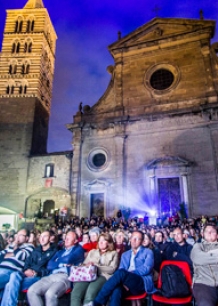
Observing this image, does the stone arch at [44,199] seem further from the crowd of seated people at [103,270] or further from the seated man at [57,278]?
the seated man at [57,278]

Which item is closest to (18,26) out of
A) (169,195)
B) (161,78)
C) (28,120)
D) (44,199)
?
(28,120)

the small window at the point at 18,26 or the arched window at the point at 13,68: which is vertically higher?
the small window at the point at 18,26

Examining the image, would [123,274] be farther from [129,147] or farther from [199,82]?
[199,82]

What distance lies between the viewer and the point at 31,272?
446 centimetres

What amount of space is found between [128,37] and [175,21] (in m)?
3.93

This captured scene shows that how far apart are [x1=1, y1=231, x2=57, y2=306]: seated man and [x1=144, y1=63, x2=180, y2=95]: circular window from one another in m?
15.8

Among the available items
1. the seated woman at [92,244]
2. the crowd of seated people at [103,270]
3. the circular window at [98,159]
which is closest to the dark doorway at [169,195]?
the circular window at [98,159]

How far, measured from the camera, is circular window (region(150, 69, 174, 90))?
60.8 ft

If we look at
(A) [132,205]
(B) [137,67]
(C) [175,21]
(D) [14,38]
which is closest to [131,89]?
(B) [137,67]

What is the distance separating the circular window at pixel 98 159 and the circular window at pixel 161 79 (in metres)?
6.58

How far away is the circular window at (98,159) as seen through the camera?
58.3 ft

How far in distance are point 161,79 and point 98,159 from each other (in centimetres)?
800

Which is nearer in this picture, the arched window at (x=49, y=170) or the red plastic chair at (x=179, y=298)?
the red plastic chair at (x=179, y=298)

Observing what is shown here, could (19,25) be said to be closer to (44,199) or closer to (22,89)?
(22,89)
